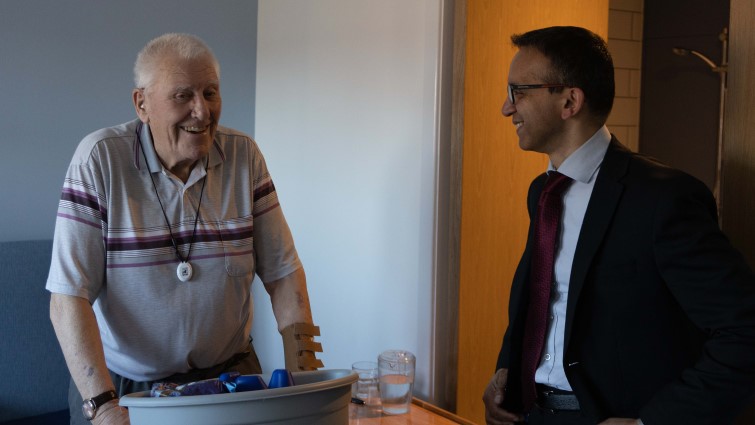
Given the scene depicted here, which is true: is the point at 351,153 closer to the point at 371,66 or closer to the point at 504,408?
the point at 371,66

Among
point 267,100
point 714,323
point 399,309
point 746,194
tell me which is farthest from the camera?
point 267,100

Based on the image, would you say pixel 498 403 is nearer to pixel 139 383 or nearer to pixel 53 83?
pixel 139 383

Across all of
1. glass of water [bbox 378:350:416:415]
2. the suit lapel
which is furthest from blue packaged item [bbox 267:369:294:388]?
glass of water [bbox 378:350:416:415]

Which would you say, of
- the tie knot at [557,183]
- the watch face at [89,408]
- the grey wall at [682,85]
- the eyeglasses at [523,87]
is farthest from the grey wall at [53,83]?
the grey wall at [682,85]

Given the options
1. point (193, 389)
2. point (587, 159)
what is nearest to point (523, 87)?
point (587, 159)

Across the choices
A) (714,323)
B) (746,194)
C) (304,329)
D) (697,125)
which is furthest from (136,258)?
(697,125)

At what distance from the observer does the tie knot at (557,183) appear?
1.79m

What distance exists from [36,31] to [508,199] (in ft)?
6.10

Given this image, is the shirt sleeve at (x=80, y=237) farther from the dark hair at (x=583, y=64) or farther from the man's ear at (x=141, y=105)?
the dark hair at (x=583, y=64)

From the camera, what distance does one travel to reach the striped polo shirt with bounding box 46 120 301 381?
5.88 feet

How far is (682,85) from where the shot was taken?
5.07m

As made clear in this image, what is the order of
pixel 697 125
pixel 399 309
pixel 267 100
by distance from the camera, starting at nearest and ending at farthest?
pixel 399 309 < pixel 267 100 < pixel 697 125

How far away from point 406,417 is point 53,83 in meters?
1.82

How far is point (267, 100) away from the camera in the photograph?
12.0 ft
